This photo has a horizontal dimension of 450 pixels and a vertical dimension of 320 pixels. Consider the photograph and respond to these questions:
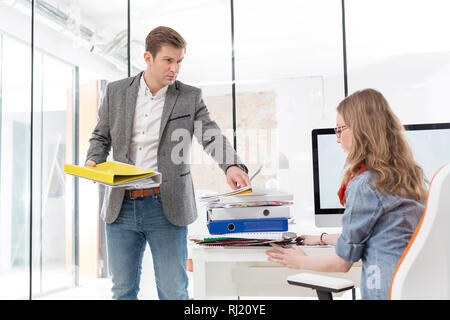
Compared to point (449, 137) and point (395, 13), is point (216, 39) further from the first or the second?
point (449, 137)

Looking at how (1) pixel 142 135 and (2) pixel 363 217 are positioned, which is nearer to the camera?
(2) pixel 363 217

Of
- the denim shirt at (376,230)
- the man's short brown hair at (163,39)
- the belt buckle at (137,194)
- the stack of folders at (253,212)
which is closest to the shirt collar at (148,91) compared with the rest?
the man's short brown hair at (163,39)

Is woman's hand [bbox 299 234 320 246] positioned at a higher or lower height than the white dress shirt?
lower

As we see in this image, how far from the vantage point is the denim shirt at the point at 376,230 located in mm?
1114

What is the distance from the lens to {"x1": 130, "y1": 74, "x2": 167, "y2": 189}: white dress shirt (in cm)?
193

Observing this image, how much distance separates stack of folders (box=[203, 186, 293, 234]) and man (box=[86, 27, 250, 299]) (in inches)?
8.4

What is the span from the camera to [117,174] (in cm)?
149

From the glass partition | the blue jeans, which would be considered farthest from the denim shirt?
the glass partition

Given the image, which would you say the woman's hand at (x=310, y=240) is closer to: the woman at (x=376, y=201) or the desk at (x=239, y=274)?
the desk at (x=239, y=274)

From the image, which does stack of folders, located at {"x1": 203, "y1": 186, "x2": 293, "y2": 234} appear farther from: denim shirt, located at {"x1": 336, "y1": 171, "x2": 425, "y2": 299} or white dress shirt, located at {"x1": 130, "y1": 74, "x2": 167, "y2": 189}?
white dress shirt, located at {"x1": 130, "y1": 74, "x2": 167, "y2": 189}
